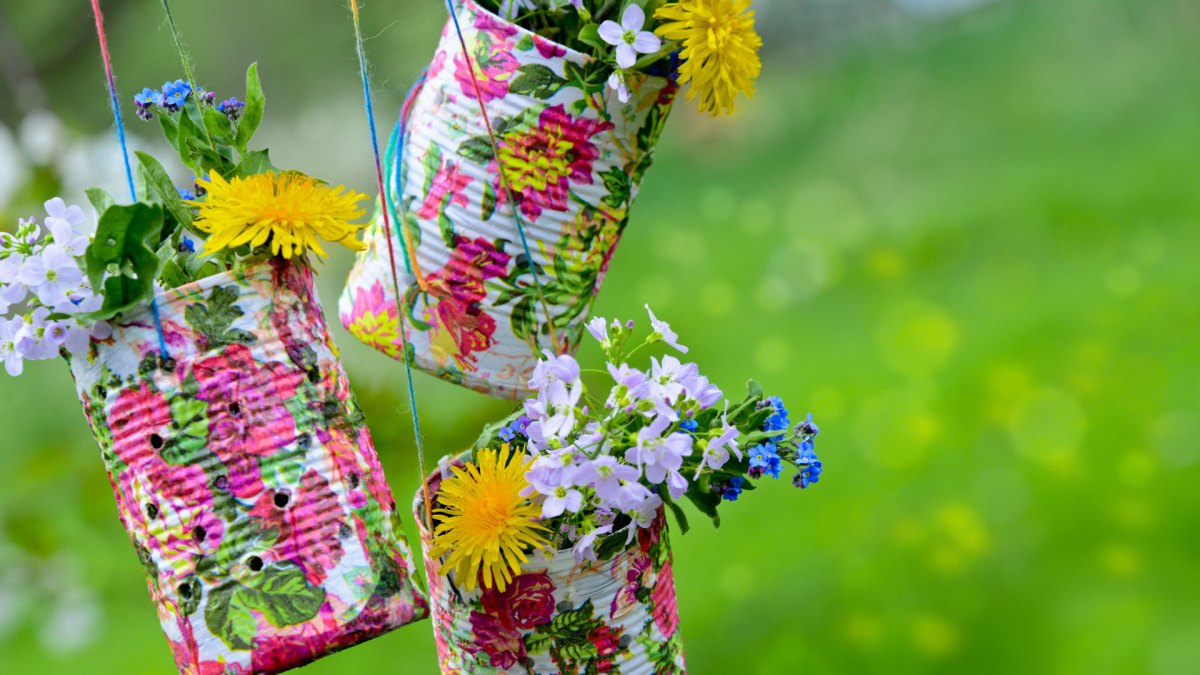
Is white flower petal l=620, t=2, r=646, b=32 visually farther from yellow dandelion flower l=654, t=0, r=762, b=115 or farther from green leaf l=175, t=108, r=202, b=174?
green leaf l=175, t=108, r=202, b=174

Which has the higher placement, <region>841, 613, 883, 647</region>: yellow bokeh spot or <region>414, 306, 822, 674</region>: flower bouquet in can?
<region>841, 613, 883, 647</region>: yellow bokeh spot

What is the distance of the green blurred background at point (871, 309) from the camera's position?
2041 millimetres

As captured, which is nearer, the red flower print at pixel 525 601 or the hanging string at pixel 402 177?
the red flower print at pixel 525 601

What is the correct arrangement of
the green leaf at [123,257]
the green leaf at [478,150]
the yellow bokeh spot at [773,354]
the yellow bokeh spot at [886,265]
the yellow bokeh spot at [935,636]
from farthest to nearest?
1. the yellow bokeh spot at [886,265]
2. the yellow bokeh spot at [773,354]
3. the yellow bokeh spot at [935,636]
4. the green leaf at [478,150]
5. the green leaf at [123,257]

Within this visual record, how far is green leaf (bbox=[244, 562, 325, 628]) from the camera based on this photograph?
90 cm

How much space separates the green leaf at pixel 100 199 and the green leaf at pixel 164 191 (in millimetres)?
43

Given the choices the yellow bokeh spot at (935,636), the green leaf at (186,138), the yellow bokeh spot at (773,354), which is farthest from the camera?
the yellow bokeh spot at (773,354)

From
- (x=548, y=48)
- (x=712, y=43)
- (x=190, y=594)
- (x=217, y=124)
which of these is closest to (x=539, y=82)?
(x=548, y=48)

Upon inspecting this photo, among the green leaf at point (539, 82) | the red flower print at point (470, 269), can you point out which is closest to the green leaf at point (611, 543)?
the red flower print at point (470, 269)

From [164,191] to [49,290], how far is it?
0.12 metres

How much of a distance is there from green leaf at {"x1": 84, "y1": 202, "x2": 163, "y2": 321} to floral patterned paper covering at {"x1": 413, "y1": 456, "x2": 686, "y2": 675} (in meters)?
0.28

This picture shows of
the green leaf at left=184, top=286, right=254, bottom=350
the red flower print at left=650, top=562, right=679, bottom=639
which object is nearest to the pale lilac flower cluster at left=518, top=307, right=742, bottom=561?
the red flower print at left=650, top=562, right=679, bottom=639

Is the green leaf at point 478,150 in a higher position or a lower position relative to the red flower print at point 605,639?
higher

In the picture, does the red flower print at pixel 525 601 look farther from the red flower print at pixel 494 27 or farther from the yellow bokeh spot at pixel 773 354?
the yellow bokeh spot at pixel 773 354
